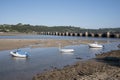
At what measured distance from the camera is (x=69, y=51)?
108 feet

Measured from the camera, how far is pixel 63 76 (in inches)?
570

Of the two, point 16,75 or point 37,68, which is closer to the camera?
point 16,75

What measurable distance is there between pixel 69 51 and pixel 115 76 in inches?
816

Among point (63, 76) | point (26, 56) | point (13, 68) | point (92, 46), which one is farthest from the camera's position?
point (92, 46)

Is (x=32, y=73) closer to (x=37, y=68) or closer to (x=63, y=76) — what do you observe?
(x=37, y=68)

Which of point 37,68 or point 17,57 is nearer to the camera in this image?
point 37,68

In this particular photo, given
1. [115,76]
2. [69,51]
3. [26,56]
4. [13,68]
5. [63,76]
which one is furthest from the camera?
[69,51]

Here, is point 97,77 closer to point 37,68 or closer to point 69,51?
point 37,68

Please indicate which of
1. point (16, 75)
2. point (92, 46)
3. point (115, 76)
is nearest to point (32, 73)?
point (16, 75)

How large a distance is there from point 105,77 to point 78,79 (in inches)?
59.0

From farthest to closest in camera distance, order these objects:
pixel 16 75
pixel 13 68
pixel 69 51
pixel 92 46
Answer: pixel 92 46 < pixel 69 51 < pixel 13 68 < pixel 16 75

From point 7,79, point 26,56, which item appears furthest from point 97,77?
point 26,56

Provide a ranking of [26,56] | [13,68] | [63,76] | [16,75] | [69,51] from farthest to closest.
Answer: [69,51] < [26,56] < [13,68] < [16,75] < [63,76]

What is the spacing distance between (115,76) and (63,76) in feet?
11.6
